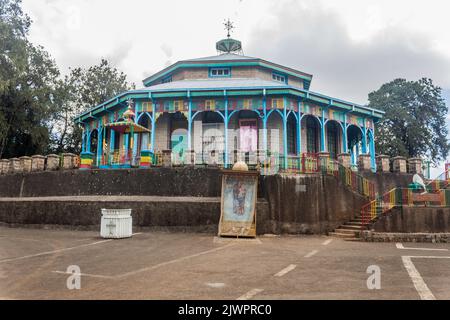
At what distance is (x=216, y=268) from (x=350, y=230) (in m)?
8.02

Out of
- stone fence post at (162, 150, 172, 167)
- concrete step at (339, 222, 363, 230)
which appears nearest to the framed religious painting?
stone fence post at (162, 150, 172, 167)

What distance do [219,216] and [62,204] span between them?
7048mm

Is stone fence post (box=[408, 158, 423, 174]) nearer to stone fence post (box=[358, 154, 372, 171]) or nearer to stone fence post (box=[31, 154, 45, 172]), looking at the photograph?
stone fence post (box=[358, 154, 372, 171])

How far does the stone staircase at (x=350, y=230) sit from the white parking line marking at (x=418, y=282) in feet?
14.7

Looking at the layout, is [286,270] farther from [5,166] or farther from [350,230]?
[5,166]

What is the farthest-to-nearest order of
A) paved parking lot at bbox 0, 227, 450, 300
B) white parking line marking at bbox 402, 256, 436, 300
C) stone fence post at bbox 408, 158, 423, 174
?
stone fence post at bbox 408, 158, 423, 174, paved parking lot at bbox 0, 227, 450, 300, white parking line marking at bbox 402, 256, 436, 300

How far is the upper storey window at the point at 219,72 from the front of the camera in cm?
2383

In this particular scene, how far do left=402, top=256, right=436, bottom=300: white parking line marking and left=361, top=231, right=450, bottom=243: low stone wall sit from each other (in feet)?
13.2

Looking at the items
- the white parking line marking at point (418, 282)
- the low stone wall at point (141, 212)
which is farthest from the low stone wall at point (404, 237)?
the white parking line marking at point (418, 282)

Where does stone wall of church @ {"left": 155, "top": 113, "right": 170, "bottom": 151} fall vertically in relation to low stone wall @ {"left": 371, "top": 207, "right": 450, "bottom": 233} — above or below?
above

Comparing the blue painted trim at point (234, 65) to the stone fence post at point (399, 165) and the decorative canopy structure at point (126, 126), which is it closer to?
the decorative canopy structure at point (126, 126)

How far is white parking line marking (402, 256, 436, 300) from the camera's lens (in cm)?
512

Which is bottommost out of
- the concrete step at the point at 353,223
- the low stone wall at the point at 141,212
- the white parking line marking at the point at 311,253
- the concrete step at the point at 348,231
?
the white parking line marking at the point at 311,253

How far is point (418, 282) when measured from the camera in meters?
6.05
